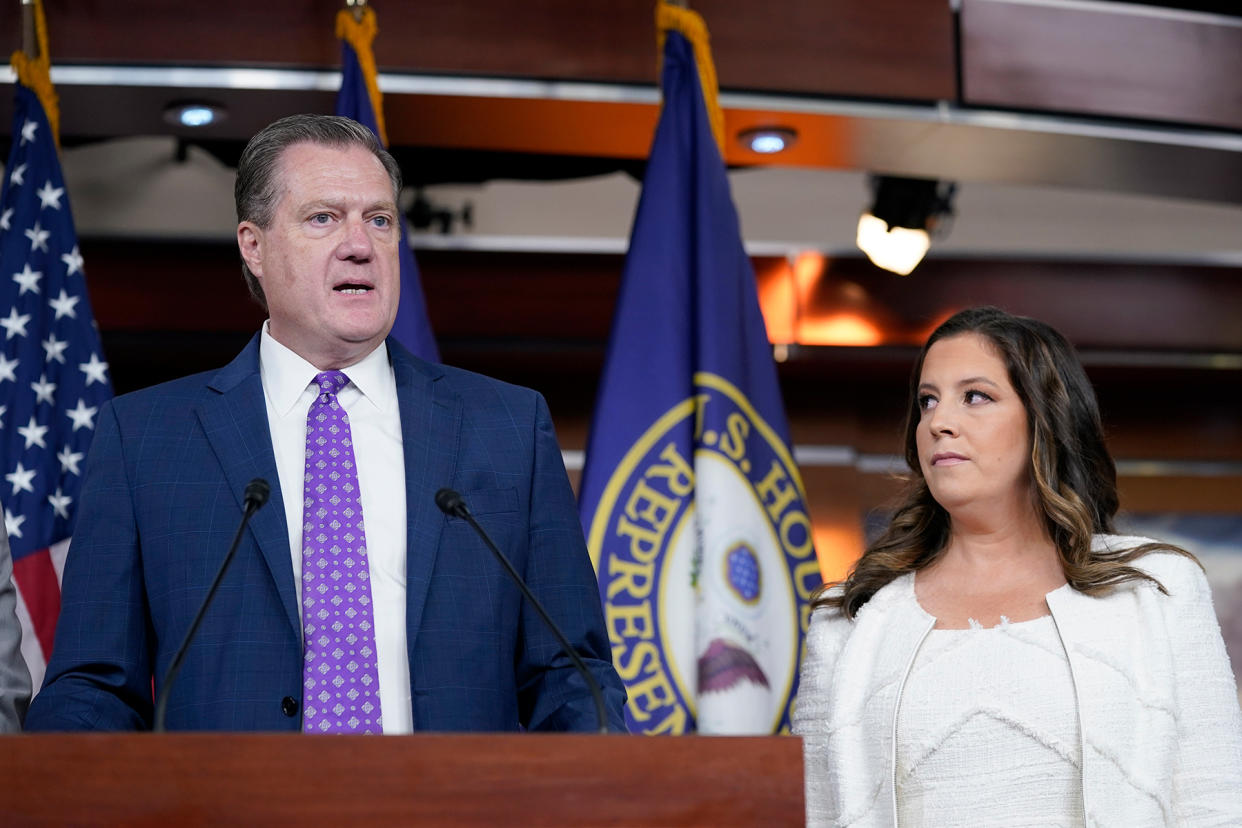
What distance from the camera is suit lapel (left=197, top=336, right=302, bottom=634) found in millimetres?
1930

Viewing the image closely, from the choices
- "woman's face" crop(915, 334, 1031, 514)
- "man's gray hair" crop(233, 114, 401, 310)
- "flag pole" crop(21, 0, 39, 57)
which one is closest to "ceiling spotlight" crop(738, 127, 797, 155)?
"woman's face" crop(915, 334, 1031, 514)

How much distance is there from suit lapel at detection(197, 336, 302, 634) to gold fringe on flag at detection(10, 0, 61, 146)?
1.53 m

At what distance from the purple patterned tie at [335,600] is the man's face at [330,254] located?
0.50 ft

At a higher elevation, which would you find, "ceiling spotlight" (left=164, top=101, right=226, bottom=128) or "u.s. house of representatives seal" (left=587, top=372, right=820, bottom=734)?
"ceiling spotlight" (left=164, top=101, right=226, bottom=128)

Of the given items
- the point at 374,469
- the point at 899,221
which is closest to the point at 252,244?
the point at 374,469

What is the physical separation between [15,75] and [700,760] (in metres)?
2.78

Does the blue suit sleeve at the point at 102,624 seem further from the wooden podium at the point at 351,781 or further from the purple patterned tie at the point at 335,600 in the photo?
the wooden podium at the point at 351,781

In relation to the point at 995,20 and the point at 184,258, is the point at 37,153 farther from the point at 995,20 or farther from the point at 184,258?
the point at 995,20

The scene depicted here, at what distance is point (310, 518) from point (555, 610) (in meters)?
0.35

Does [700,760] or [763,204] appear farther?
[763,204]

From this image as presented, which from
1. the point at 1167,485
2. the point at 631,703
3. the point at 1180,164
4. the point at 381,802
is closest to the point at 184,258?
the point at 631,703

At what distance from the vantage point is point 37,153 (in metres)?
3.45

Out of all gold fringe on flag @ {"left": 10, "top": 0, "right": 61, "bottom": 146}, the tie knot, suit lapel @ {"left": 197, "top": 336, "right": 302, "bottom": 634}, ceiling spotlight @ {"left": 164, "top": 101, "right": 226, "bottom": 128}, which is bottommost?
suit lapel @ {"left": 197, "top": 336, "right": 302, "bottom": 634}

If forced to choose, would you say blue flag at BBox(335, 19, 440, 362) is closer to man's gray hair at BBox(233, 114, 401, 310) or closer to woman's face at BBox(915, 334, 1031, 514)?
man's gray hair at BBox(233, 114, 401, 310)
